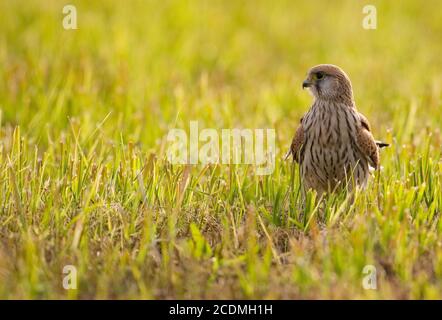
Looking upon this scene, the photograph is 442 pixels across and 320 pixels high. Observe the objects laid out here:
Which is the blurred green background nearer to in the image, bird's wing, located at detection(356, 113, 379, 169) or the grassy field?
Answer: the grassy field

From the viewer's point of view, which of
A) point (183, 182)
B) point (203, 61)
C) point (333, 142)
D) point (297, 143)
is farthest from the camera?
point (203, 61)

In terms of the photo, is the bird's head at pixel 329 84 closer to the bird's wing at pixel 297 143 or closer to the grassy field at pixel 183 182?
the bird's wing at pixel 297 143

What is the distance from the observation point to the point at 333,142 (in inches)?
237

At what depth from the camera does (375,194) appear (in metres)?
5.48

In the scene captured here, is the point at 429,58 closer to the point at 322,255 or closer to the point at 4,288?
the point at 322,255

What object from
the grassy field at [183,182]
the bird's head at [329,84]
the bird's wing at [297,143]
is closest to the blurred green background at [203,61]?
the grassy field at [183,182]

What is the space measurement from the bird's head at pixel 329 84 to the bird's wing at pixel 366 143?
0.21 meters

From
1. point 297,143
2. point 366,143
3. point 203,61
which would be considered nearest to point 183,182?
point 297,143

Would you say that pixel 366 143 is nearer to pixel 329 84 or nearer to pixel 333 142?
pixel 333 142

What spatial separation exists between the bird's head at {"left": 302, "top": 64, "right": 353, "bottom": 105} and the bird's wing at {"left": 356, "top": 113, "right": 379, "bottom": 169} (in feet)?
0.70

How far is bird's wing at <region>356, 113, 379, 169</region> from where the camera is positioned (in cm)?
603

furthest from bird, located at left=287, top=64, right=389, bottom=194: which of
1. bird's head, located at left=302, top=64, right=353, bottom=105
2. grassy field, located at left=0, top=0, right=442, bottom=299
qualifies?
grassy field, located at left=0, top=0, right=442, bottom=299

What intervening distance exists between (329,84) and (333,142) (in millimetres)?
457

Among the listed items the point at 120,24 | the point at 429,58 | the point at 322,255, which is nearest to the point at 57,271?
the point at 322,255
